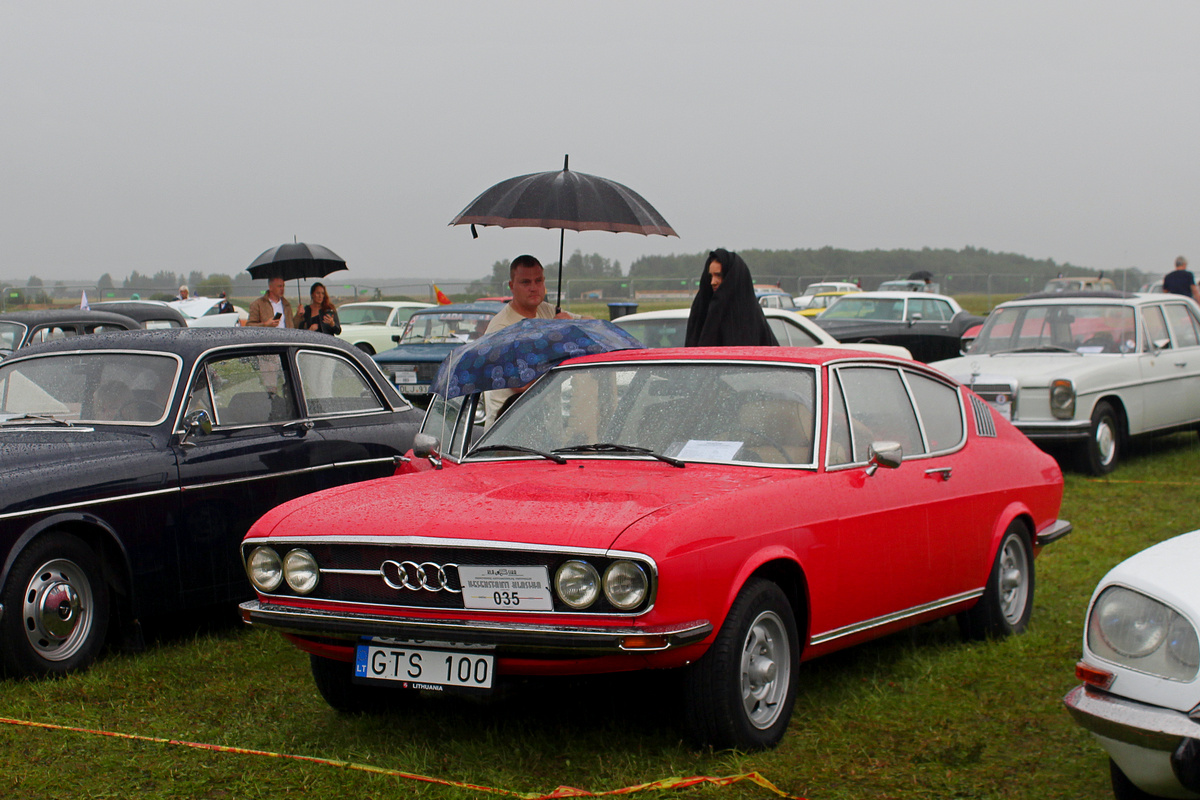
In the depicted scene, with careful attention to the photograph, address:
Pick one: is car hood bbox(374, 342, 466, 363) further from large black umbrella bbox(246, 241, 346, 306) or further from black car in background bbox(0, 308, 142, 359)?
black car in background bbox(0, 308, 142, 359)

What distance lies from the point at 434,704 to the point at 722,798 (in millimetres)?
1569

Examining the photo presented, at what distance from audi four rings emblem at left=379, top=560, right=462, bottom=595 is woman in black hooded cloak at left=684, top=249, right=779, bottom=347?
333 cm

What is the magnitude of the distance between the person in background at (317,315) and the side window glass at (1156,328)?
353 inches

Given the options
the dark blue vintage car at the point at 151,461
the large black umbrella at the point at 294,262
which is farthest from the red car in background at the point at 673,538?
the large black umbrella at the point at 294,262

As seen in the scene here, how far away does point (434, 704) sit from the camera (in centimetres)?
510

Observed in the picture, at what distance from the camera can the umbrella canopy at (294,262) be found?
14.4 metres

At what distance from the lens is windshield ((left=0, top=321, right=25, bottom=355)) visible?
36.2ft

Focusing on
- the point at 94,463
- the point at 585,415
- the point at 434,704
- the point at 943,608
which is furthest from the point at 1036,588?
the point at 94,463

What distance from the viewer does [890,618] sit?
16.8 ft

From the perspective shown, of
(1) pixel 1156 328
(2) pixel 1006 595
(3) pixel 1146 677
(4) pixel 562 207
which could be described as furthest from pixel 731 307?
(1) pixel 1156 328

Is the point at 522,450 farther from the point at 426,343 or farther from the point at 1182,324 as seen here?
the point at 426,343

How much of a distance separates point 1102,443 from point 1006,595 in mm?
6171

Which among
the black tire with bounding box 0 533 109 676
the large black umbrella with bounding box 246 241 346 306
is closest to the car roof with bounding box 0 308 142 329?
the large black umbrella with bounding box 246 241 346 306

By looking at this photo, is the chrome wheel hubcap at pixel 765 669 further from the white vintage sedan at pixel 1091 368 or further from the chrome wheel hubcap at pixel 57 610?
the white vintage sedan at pixel 1091 368
